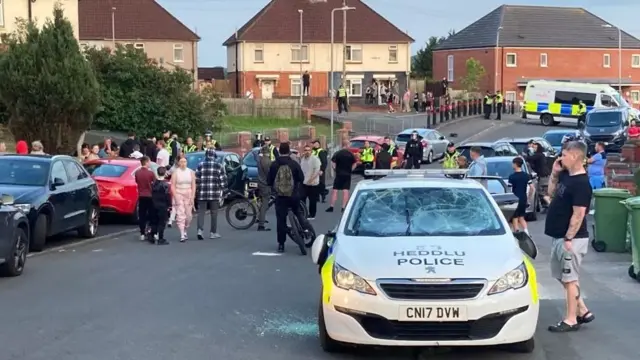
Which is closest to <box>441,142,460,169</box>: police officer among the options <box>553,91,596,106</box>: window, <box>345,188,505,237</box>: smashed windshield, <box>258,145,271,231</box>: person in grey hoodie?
<box>258,145,271,231</box>: person in grey hoodie

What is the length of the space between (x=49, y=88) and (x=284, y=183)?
11780 millimetres

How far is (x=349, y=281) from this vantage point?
8.13 meters

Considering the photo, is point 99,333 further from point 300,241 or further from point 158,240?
point 158,240

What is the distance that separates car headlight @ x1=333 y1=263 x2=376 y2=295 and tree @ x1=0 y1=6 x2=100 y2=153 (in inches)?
739

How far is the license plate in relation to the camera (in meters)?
7.81

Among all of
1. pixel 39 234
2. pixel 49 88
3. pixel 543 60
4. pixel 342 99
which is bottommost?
pixel 39 234

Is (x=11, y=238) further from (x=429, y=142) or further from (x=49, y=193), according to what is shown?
(x=429, y=142)

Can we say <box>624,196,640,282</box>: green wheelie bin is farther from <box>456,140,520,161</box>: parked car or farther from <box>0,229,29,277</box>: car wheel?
<box>456,140,520,161</box>: parked car

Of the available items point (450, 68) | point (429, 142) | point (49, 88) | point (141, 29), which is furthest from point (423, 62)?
point (49, 88)

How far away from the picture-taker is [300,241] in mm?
15961

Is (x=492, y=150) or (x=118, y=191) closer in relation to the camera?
(x=118, y=191)

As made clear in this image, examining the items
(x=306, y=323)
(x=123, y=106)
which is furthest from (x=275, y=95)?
(x=306, y=323)

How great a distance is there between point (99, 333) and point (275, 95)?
69106 millimetres

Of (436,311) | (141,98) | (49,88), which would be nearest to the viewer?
(436,311)
